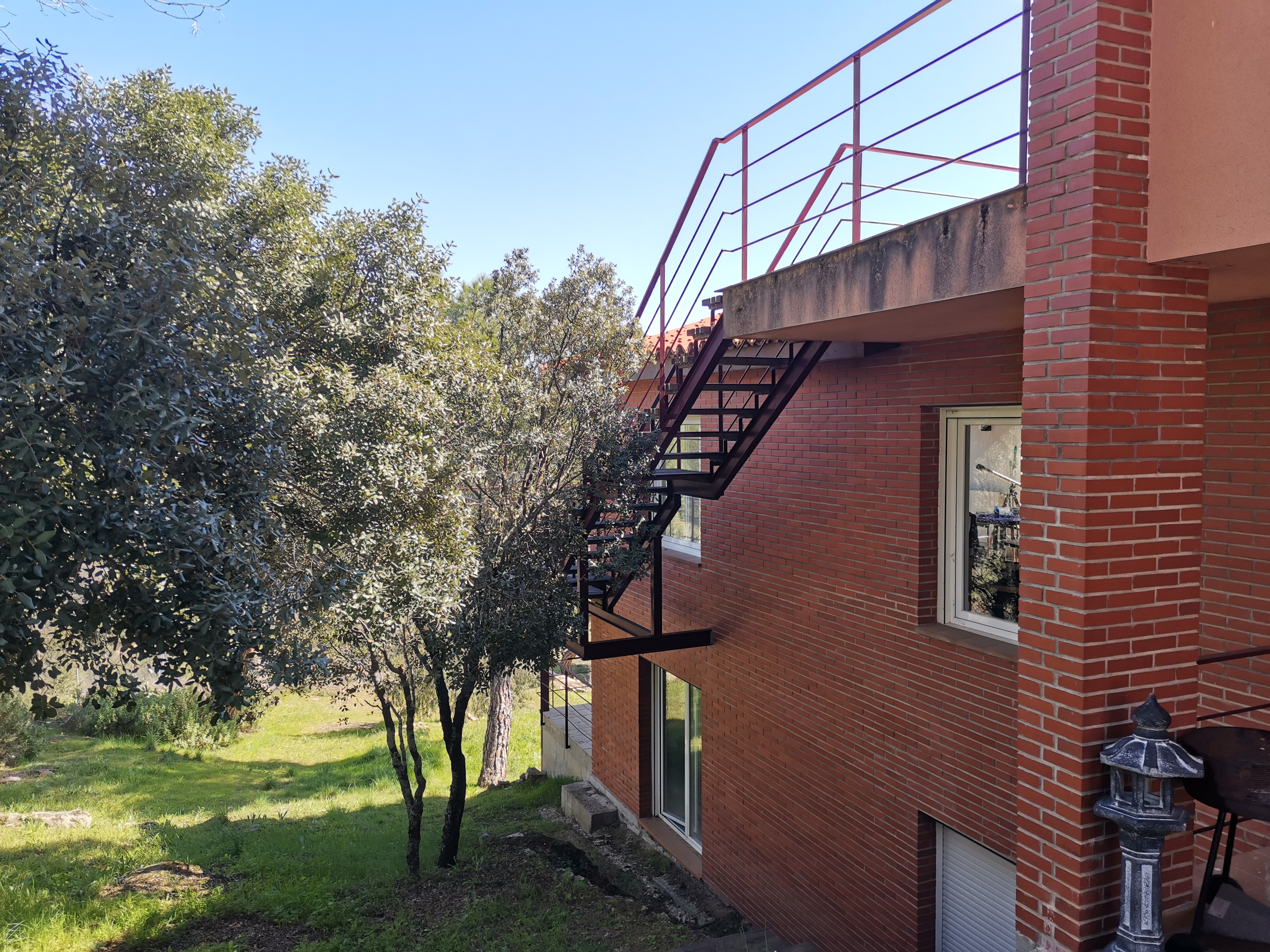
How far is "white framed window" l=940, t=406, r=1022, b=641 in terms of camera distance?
5398 mm

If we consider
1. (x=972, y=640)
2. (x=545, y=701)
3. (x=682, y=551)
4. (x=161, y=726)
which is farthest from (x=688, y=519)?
(x=161, y=726)

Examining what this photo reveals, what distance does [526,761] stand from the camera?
17.5 meters

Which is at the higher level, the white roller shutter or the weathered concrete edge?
the weathered concrete edge

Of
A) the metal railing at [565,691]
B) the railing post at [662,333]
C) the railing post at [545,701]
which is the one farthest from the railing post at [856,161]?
the railing post at [545,701]

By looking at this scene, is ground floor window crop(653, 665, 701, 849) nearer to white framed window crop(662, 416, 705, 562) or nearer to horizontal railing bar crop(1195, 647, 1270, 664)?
white framed window crop(662, 416, 705, 562)

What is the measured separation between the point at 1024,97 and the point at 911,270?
93 centimetres

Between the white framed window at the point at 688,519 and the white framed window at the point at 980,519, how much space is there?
3772mm

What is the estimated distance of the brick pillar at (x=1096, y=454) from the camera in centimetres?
309

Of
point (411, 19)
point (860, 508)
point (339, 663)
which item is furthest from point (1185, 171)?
point (411, 19)

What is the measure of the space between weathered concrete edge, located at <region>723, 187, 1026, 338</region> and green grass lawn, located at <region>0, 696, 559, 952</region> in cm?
627

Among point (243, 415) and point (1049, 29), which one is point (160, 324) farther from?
point (1049, 29)

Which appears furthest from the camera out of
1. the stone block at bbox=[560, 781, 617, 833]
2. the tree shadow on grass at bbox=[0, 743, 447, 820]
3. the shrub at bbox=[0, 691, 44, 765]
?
the shrub at bbox=[0, 691, 44, 765]

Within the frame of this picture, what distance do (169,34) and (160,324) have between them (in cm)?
194

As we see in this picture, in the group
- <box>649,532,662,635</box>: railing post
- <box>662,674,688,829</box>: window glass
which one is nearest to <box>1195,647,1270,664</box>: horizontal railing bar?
<box>649,532,662,635</box>: railing post
